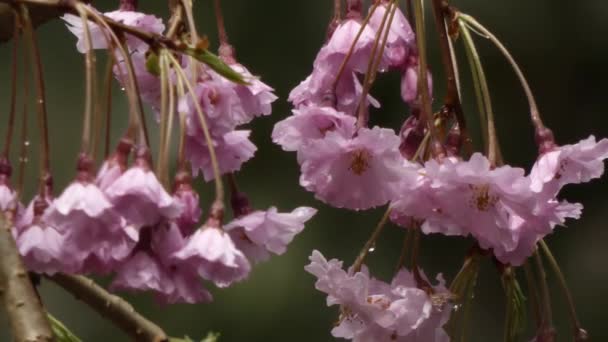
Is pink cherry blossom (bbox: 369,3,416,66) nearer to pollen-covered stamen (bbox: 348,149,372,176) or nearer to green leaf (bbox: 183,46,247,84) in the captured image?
pollen-covered stamen (bbox: 348,149,372,176)

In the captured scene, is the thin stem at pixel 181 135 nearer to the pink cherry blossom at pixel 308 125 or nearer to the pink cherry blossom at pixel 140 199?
the pink cherry blossom at pixel 140 199

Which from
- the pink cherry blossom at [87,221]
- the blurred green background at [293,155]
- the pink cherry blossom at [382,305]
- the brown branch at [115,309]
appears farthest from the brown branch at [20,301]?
the blurred green background at [293,155]

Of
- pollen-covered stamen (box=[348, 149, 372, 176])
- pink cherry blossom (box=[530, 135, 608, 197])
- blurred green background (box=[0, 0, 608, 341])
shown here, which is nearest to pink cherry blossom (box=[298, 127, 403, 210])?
pollen-covered stamen (box=[348, 149, 372, 176])

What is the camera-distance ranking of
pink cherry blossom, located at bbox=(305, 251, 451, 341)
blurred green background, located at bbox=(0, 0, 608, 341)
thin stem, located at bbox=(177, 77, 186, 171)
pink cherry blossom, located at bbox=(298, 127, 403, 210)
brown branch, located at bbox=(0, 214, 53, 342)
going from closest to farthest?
brown branch, located at bbox=(0, 214, 53, 342), thin stem, located at bbox=(177, 77, 186, 171), pink cherry blossom, located at bbox=(298, 127, 403, 210), pink cherry blossom, located at bbox=(305, 251, 451, 341), blurred green background, located at bbox=(0, 0, 608, 341)

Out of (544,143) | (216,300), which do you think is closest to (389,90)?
(216,300)

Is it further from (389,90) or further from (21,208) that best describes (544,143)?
(389,90)

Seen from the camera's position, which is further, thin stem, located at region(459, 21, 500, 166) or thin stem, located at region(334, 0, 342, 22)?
thin stem, located at region(334, 0, 342, 22)
